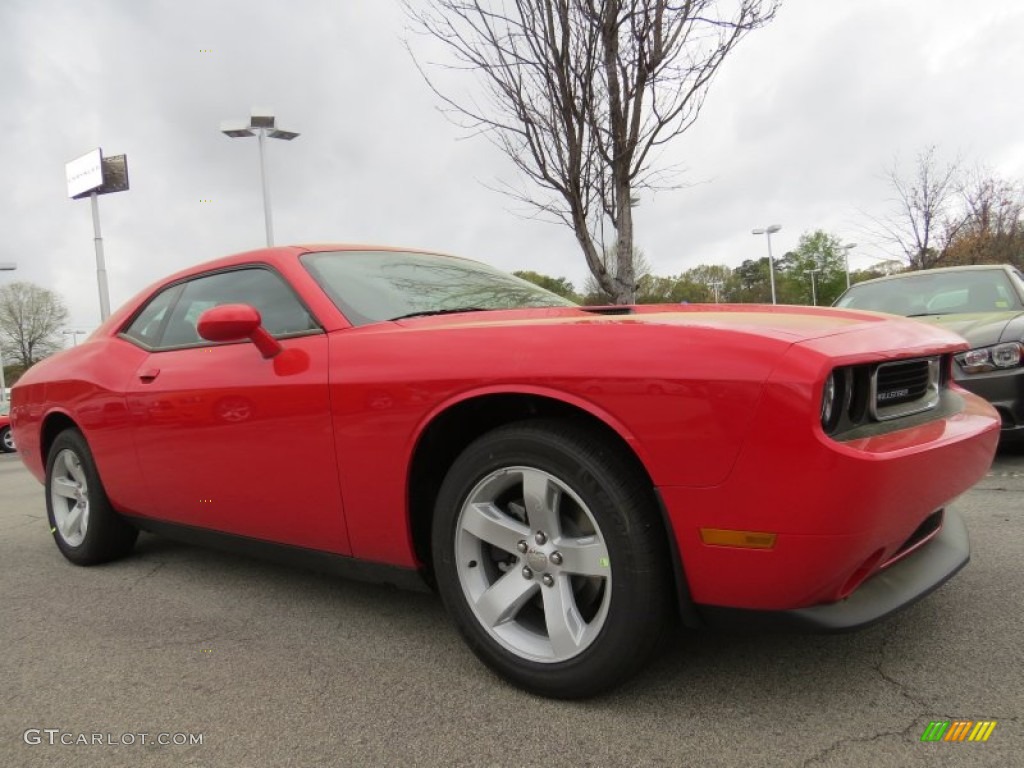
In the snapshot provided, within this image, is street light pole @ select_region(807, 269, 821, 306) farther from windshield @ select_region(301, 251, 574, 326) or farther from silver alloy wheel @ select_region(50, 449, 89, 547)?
silver alloy wheel @ select_region(50, 449, 89, 547)

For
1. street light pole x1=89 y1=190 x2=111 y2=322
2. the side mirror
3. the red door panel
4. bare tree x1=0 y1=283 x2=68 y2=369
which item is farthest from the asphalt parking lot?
bare tree x1=0 y1=283 x2=68 y2=369

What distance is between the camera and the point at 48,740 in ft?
6.40

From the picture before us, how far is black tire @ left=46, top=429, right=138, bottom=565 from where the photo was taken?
354 cm

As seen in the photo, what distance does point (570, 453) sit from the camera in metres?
1.85

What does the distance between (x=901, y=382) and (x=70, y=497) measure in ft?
13.0

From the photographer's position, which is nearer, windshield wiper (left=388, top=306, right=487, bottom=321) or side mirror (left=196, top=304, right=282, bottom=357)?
side mirror (left=196, top=304, right=282, bottom=357)

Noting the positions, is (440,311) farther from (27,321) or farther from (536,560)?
(27,321)

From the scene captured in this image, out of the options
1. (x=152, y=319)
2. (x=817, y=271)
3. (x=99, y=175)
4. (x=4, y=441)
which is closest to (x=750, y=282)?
(x=817, y=271)

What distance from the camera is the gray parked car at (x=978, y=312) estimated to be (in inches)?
176

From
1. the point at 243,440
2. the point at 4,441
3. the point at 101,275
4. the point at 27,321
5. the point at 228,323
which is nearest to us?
the point at 228,323

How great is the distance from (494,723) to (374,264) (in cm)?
188

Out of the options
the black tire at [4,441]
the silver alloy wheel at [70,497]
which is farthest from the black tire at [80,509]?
the black tire at [4,441]
